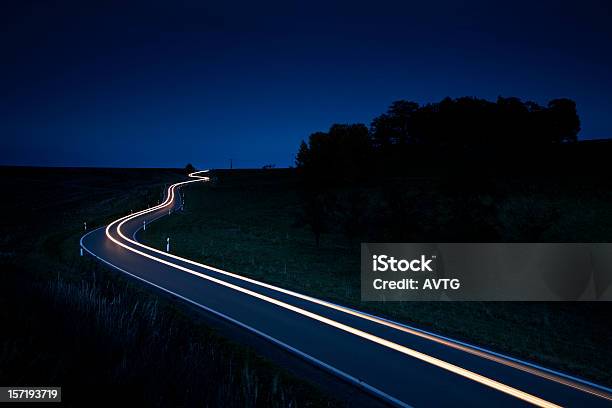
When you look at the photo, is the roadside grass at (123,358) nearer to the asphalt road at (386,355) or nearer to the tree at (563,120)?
the asphalt road at (386,355)

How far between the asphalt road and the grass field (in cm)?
134

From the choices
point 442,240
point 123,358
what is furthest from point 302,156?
point 123,358

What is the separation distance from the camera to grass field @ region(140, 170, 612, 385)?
42.9 ft

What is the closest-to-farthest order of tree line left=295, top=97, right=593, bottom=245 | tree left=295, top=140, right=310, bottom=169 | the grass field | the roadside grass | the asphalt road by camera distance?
the roadside grass
the asphalt road
the grass field
tree line left=295, top=97, right=593, bottom=245
tree left=295, top=140, right=310, bottom=169

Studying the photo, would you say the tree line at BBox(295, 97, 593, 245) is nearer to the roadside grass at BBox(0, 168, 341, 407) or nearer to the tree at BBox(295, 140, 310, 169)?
the tree at BBox(295, 140, 310, 169)

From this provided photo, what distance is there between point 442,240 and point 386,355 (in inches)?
615

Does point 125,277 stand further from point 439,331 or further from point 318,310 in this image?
point 439,331

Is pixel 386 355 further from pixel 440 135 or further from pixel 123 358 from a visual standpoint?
pixel 440 135

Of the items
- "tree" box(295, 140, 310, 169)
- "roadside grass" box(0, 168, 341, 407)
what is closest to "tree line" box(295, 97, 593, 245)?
"tree" box(295, 140, 310, 169)

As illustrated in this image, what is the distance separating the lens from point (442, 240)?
23172mm

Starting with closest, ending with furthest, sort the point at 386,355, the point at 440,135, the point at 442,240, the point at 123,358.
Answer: the point at 123,358
the point at 386,355
the point at 442,240
the point at 440,135

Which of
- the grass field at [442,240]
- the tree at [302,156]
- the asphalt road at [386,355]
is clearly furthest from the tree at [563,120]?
the asphalt road at [386,355]

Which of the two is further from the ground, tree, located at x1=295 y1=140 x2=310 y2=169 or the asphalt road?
tree, located at x1=295 y1=140 x2=310 y2=169

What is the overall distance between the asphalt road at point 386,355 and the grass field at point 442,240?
134 centimetres
